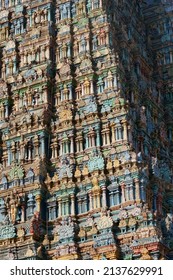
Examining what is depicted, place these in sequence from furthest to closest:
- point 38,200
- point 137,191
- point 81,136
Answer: point 81,136 → point 38,200 → point 137,191

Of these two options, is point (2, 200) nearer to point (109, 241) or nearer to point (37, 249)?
point (37, 249)

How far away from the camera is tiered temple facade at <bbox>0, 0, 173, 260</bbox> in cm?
2788

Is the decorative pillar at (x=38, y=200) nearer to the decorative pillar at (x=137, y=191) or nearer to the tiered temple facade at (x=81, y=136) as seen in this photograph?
the tiered temple facade at (x=81, y=136)

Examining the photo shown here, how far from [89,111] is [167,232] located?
666cm

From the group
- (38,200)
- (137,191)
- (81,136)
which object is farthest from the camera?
(81,136)

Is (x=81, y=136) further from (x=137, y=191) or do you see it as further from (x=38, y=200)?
(x=137, y=191)

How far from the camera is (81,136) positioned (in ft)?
102

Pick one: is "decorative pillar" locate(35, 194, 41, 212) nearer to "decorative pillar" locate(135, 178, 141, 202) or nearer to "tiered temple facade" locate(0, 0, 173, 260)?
"tiered temple facade" locate(0, 0, 173, 260)

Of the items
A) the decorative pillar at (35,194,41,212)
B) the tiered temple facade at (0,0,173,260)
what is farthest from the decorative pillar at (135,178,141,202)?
the decorative pillar at (35,194,41,212)

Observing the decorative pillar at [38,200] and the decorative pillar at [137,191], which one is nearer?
the decorative pillar at [137,191]

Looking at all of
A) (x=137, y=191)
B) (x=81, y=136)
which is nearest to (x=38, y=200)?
(x=81, y=136)

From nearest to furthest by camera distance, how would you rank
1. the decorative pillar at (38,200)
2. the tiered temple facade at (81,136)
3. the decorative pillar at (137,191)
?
the tiered temple facade at (81,136) → the decorative pillar at (137,191) → the decorative pillar at (38,200)

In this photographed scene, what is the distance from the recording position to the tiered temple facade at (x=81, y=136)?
27.9 m

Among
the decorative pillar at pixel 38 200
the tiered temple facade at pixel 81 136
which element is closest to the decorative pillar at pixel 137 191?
the tiered temple facade at pixel 81 136
